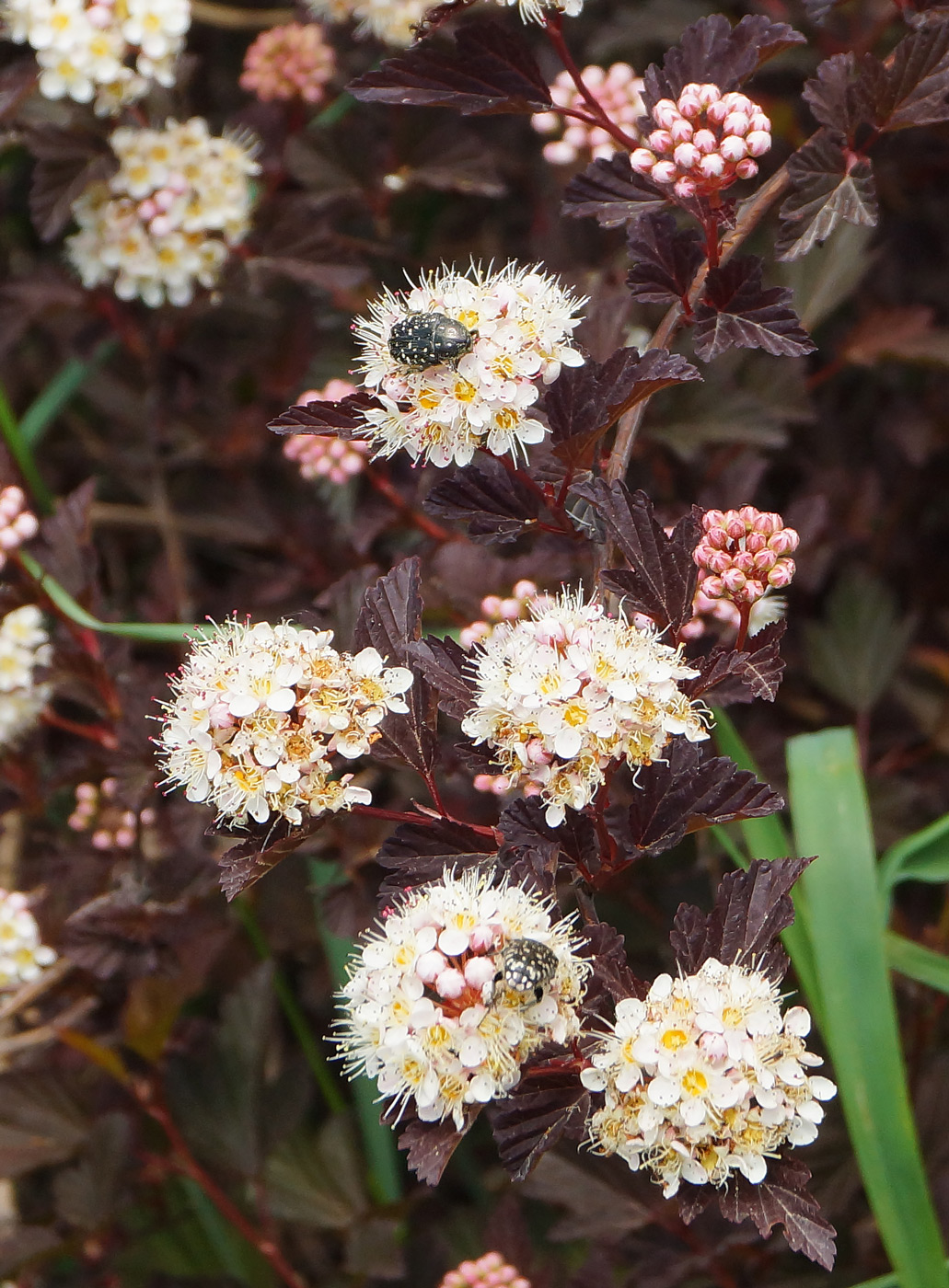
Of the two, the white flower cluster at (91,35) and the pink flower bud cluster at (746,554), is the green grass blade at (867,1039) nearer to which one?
the pink flower bud cluster at (746,554)

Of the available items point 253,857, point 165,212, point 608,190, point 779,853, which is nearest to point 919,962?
point 779,853

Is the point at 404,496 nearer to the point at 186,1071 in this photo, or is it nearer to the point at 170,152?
the point at 170,152

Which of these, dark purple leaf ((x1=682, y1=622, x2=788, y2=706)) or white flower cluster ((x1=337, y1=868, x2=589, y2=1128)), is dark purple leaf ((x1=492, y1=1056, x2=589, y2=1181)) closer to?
white flower cluster ((x1=337, y1=868, x2=589, y2=1128))

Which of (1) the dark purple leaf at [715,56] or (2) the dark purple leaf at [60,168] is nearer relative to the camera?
(1) the dark purple leaf at [715,56]

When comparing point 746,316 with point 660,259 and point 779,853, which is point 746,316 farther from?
point 779,853

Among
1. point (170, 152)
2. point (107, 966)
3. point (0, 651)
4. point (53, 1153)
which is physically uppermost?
point (170, 152)

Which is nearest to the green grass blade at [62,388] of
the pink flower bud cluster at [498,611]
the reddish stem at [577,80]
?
the pink flower bud cluster at [498,611]

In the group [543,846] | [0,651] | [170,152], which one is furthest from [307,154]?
[543,846]
